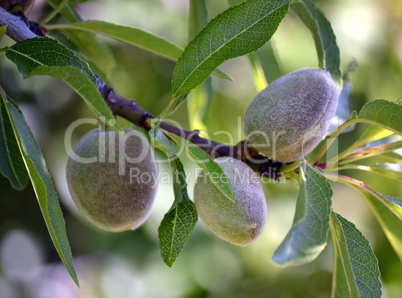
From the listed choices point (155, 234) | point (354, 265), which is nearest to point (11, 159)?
point (354, 265)

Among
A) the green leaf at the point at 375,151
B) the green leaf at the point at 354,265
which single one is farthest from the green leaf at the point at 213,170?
the green leaf at the point at 375,151

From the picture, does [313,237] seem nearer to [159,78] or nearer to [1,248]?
[159,78]

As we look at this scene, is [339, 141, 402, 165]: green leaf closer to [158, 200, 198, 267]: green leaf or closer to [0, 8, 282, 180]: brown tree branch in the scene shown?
[0, 8, 282, 180]: brown tree branch

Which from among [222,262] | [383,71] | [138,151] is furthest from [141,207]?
[383,71]

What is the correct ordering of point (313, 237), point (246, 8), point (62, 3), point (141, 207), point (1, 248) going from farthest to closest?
point (1, 248) < point (62, 3) < point (141, 207) < point (246, 8) < point (313, 237)

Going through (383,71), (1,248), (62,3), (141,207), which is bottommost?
(1,248)

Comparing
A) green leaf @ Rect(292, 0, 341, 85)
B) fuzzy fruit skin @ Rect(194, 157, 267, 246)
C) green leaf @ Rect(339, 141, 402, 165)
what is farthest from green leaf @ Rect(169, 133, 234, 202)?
green leaf @ Rect(292, 0, 341, 85)

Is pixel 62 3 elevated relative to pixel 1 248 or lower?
elevated
